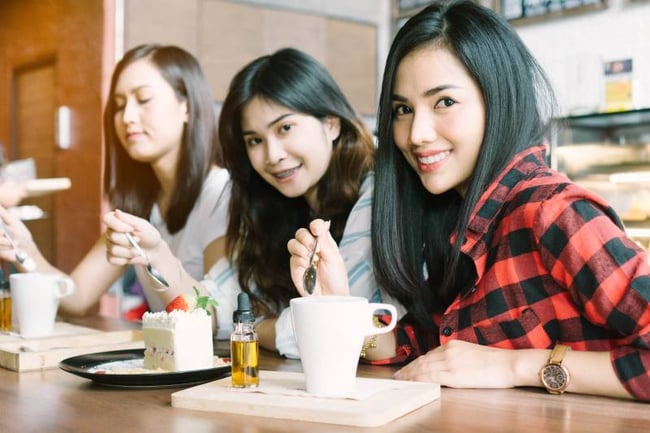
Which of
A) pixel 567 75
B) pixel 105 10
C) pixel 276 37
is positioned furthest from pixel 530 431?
pixel 276 37

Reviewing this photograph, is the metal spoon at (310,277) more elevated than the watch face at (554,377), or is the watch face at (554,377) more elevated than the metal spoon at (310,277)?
the metal spoon at (310,277)

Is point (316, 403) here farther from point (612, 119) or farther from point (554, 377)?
point (612, 119)

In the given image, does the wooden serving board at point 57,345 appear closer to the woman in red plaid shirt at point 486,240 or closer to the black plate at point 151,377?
the black plate at point 151,377

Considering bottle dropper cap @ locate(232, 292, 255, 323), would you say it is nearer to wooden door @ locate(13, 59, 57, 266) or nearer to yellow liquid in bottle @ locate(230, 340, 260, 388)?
yellow liquid in bottle @ locate(230, 340, 260, 388)

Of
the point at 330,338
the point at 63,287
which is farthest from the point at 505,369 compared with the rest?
the point at 63,287

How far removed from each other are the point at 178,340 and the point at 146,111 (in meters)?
1.22

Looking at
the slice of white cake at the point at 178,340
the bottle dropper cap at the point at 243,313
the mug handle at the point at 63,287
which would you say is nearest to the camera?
the bottle dropper cap at the point at 243,313

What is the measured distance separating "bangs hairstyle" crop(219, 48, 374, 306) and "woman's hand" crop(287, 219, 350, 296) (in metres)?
0.43

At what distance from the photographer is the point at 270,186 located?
186 cm

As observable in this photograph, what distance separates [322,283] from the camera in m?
1.30

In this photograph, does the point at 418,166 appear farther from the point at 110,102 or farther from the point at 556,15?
the point at 556,15

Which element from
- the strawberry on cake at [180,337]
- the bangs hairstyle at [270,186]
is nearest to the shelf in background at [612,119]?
the bangs hairstyle at [270,186]

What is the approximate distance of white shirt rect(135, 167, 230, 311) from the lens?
6.66 feet

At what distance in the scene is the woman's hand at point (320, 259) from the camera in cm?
121
